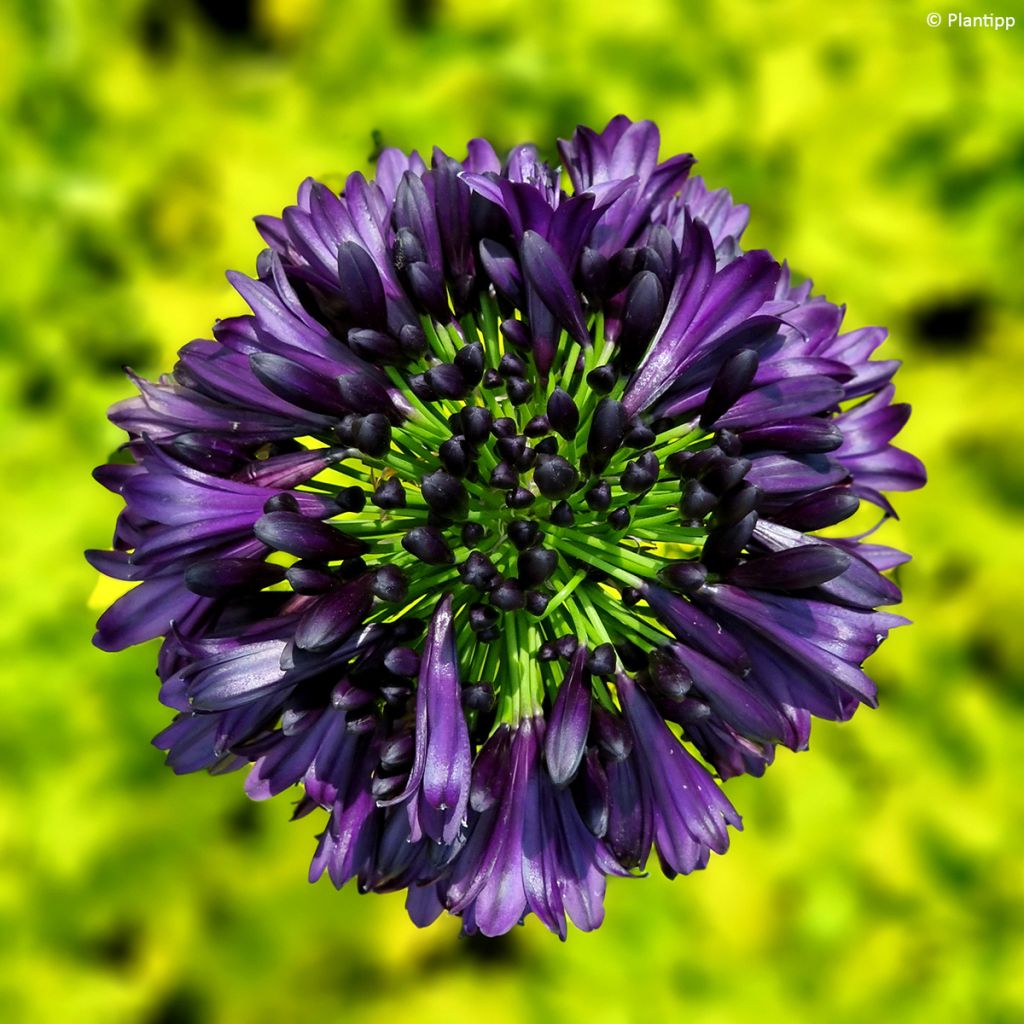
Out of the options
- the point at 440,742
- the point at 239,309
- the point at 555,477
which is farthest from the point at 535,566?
the point at 239,309

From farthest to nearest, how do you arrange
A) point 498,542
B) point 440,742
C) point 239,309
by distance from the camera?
1. point 239,309
2. point 498,542
3. point 440,742

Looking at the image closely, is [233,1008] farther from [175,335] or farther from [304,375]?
[304,375]

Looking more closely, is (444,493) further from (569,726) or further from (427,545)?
(569,726)

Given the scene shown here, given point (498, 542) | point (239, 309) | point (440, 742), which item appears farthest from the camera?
point (239, 309)

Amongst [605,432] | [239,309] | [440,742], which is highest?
[239,309]

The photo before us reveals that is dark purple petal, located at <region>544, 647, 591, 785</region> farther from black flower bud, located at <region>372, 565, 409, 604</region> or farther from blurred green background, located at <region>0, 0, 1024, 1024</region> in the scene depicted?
blurred green background, located at <region>0, 0, 1024, 1024</region>

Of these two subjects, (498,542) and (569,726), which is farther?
(498,542)

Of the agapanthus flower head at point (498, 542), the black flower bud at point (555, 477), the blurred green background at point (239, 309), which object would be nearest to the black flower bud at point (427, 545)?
the agapanthus flower head at point (498, 542)

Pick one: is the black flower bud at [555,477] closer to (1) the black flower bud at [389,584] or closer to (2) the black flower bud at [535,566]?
(2) the black flower bud at [535,566]
